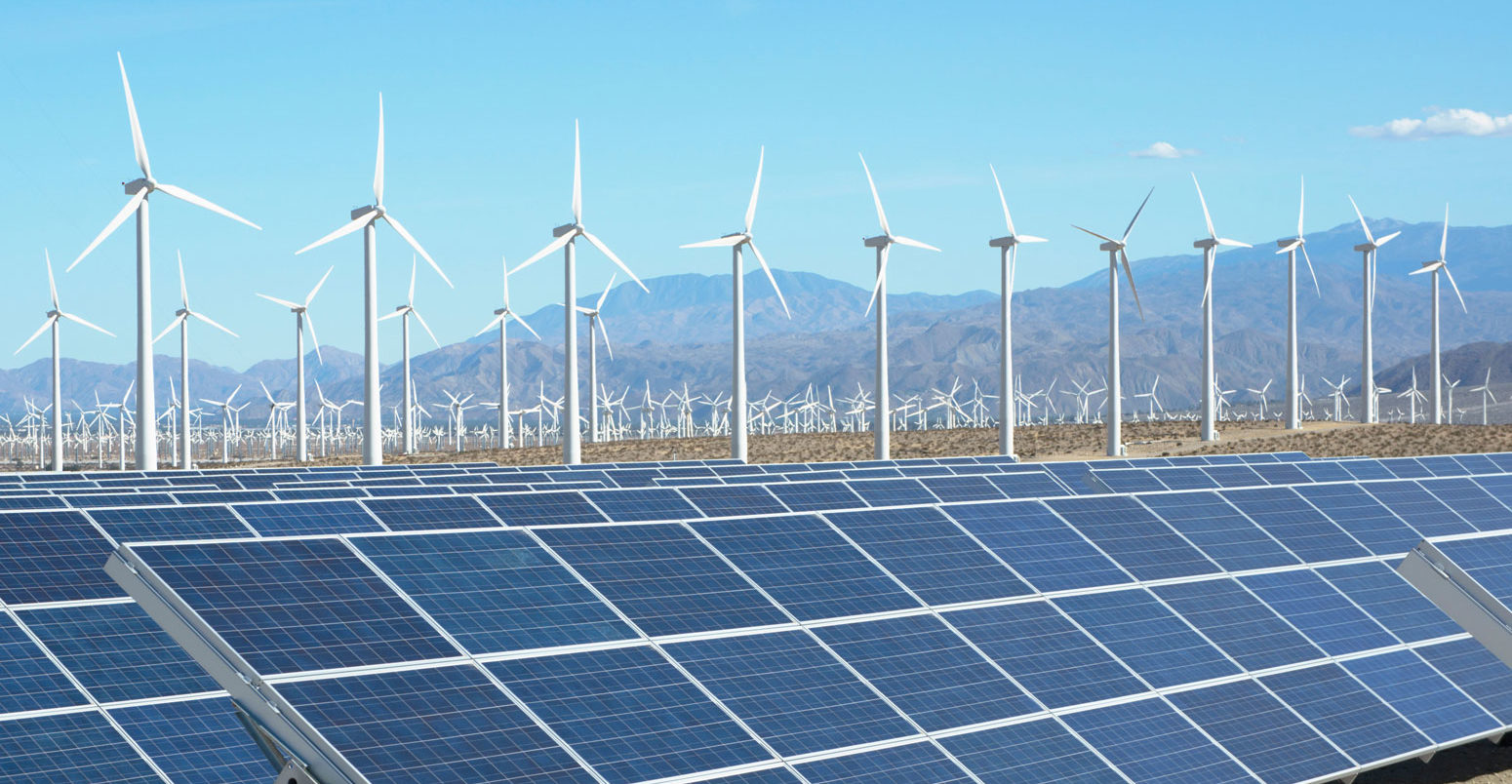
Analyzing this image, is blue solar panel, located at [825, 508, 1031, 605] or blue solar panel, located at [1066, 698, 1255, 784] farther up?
blue solar panel, located at [825, 508, 1031, 605]

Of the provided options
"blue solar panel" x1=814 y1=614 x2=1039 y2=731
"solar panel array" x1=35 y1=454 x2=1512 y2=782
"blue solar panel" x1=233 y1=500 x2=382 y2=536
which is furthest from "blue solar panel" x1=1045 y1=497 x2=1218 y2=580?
"blue solar panel" x1=233 y1=500 x2=382 y2=536

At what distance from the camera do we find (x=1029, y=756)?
13180 mm

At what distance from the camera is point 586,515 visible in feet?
56.5

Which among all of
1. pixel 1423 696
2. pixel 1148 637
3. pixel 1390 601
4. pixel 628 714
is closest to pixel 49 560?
pixel 628 714

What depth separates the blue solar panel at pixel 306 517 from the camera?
62.2 ft

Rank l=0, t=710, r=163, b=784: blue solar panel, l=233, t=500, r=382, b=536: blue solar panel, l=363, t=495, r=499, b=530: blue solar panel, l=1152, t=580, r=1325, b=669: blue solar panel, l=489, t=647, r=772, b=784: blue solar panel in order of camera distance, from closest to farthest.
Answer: l=489, t=647, r=772, b=784: blue solar panel → l=0, t=710, r=163, b=784: blue solar panel → l=1152, t=580, r=1325, b=669: blue solar panel → l=363, t=495, r=499, b=530: blue solar panel → l=233, t=500, r=382, b=536: blue solar panel

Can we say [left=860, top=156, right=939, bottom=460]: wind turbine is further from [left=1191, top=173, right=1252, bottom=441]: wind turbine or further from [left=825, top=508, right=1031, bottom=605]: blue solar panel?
[left=825, top=508, right=1031, bottom=605]: blue solar panel

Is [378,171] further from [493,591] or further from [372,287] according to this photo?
[493,591]

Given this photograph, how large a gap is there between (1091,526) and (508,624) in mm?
8801

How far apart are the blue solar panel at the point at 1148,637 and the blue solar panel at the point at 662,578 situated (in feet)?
12.4

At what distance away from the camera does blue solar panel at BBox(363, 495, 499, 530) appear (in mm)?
17656

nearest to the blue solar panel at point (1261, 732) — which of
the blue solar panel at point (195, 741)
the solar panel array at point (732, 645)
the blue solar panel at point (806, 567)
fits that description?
the solar panel array at point (732, 645)

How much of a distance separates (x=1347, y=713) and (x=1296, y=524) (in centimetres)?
629

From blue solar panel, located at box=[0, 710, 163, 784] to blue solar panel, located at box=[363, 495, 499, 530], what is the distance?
206 inches
